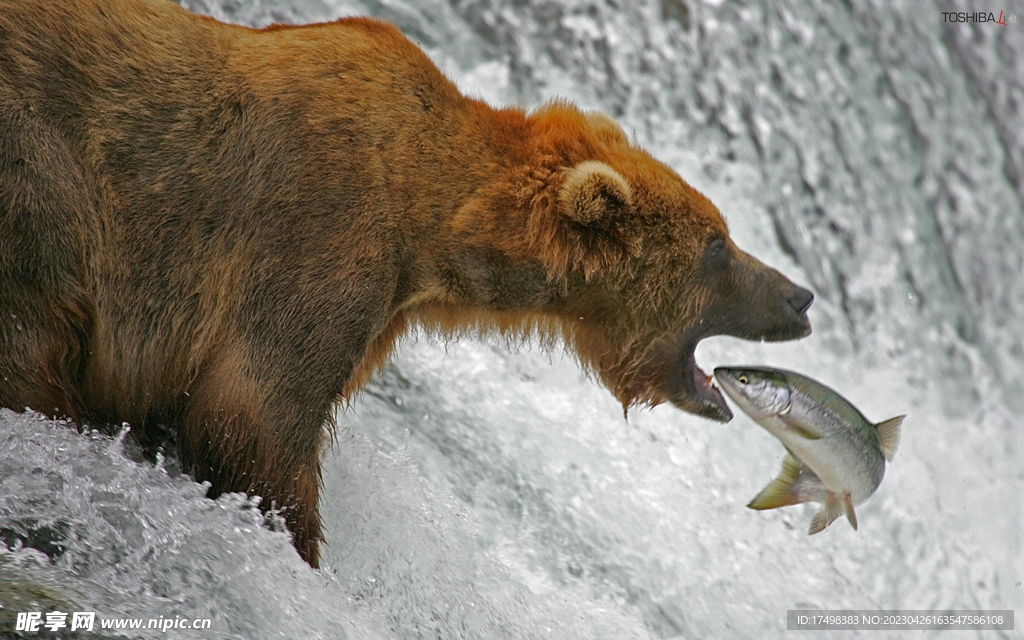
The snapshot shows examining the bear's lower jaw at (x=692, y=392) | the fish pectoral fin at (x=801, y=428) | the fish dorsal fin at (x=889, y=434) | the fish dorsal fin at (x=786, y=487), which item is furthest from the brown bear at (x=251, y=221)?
the fish dorsal fin at (x=889, y=434)

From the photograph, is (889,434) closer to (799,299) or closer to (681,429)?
(799,299)

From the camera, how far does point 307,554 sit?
4.34 metres

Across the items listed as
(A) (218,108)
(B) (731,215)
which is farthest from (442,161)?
(B) (731,215)

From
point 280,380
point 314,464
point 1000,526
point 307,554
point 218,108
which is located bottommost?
point 1000,526

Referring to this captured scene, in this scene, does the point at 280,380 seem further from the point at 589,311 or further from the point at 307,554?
the point at 589,311

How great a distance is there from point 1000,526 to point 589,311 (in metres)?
4.75

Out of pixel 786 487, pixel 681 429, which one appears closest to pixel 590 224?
pixel 786 487

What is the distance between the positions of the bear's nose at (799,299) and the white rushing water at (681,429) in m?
1.08

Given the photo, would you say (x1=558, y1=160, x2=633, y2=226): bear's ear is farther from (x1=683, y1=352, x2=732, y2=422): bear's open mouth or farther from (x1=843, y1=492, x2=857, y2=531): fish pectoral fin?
(x1=843, y1=492, x2=857, y2=531): fish pectoral fin

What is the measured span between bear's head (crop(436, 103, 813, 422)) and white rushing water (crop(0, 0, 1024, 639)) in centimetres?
38

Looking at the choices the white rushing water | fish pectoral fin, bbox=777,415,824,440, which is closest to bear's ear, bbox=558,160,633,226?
the white rushing water

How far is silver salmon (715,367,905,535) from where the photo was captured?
14.9 ft

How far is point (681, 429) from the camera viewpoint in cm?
732

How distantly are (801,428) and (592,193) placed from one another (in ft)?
4.10
